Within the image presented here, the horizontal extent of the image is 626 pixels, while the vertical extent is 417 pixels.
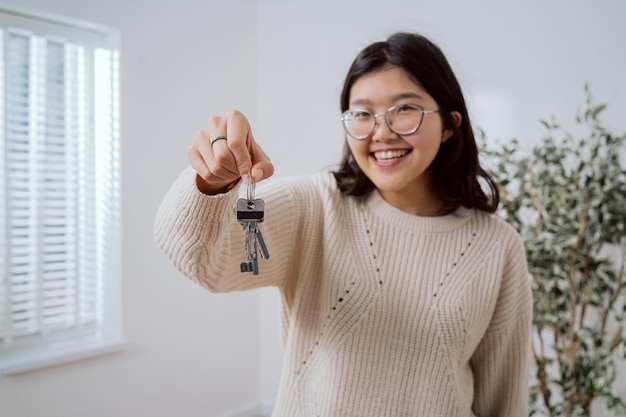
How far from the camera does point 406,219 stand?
122cm

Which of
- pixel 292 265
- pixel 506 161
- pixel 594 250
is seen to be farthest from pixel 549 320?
pixel 292 265

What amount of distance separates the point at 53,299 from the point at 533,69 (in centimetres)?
229

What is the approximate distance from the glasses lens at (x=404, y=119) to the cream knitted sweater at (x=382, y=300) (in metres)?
0.20

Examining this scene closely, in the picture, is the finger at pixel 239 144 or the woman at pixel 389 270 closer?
the finger at pixel 239 144

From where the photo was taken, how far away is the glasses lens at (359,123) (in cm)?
110

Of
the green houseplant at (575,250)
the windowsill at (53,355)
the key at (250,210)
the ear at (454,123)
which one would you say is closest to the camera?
the key at (250,210)

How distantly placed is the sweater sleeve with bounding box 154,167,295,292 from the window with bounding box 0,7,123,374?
171 centimetres

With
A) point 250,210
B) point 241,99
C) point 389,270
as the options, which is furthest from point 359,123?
point 241,99

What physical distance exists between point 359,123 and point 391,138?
0.23 feet

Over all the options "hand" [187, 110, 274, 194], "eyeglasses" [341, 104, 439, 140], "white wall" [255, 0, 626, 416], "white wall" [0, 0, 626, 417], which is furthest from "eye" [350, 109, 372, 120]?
"white wall" [0, 0, 626, 417]

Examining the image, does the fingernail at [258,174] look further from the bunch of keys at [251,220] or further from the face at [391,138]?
the face at [391,138]

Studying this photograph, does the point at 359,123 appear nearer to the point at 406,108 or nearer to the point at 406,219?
the point at 406,108

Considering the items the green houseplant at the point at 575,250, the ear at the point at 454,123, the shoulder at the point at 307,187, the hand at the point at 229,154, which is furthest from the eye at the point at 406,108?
the green houseplant at the point at 575,250

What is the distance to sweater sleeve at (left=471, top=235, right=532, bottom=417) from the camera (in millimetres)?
1232
